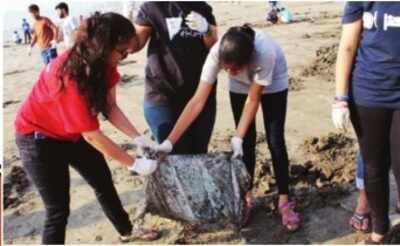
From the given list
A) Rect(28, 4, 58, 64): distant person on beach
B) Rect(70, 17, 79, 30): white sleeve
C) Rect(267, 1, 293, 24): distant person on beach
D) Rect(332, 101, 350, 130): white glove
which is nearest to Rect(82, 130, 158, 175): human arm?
Rect(332, 101, 350, 130): white glove

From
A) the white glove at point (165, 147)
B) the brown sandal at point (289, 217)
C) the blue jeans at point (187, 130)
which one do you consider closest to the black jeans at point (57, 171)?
the white glove at point (165, 147)

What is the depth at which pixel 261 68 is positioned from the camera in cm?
298

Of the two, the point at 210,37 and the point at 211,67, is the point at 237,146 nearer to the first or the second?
the point at 211,67

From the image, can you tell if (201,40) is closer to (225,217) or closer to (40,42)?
(225,217)

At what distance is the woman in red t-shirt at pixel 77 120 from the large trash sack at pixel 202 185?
0.18 meters

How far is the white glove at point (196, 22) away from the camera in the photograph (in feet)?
10.1

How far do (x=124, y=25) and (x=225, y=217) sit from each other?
1.38 m

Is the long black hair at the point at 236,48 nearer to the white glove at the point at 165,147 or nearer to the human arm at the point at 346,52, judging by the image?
the human arm at the point at 346,52

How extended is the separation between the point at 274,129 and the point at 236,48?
0.70 metres

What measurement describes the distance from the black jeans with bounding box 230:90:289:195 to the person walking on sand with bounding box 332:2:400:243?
458 mm

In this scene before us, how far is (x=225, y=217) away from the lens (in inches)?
131

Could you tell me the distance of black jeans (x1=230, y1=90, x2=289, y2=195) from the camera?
3.20 metres

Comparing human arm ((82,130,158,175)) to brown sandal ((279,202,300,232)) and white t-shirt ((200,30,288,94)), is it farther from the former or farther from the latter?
brown sandal ((279,202,300,232))

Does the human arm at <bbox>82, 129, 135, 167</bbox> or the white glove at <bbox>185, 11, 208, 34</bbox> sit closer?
the human arm at <bbox>82, 129, 135, 167</bbox>
